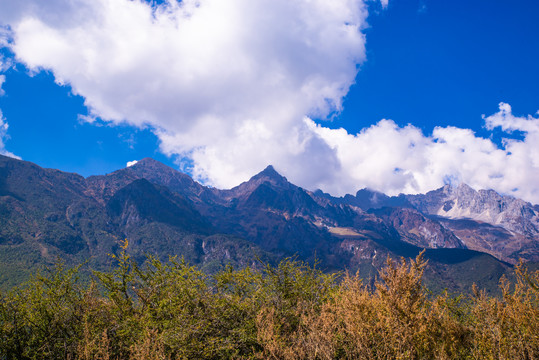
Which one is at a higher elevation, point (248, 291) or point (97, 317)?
point (248, 291)

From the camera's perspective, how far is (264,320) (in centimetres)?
1569

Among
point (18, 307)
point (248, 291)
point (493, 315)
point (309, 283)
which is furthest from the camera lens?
point (309, 283)

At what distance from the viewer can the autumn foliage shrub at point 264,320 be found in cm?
1087

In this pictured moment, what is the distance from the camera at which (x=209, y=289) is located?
70.4ft

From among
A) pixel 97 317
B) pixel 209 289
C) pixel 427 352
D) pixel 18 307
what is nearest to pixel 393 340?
pixel 427 352

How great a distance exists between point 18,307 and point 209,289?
11991mm

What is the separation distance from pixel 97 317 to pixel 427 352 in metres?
19.9

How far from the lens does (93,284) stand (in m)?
19.7

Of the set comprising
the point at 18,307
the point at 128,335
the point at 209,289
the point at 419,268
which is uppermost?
the point at 419,268

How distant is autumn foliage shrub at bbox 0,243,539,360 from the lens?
10.9 m

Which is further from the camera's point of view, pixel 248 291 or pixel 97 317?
pixel 248 291

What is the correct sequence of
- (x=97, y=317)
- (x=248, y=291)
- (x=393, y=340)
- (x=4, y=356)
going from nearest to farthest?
(x=393, y=340) < (x=4, y=356) < (x=97, y=317) < (x=248, y=291)

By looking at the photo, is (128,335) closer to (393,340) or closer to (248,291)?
(248,291)

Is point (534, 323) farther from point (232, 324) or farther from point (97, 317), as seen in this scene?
point (97, 317)
